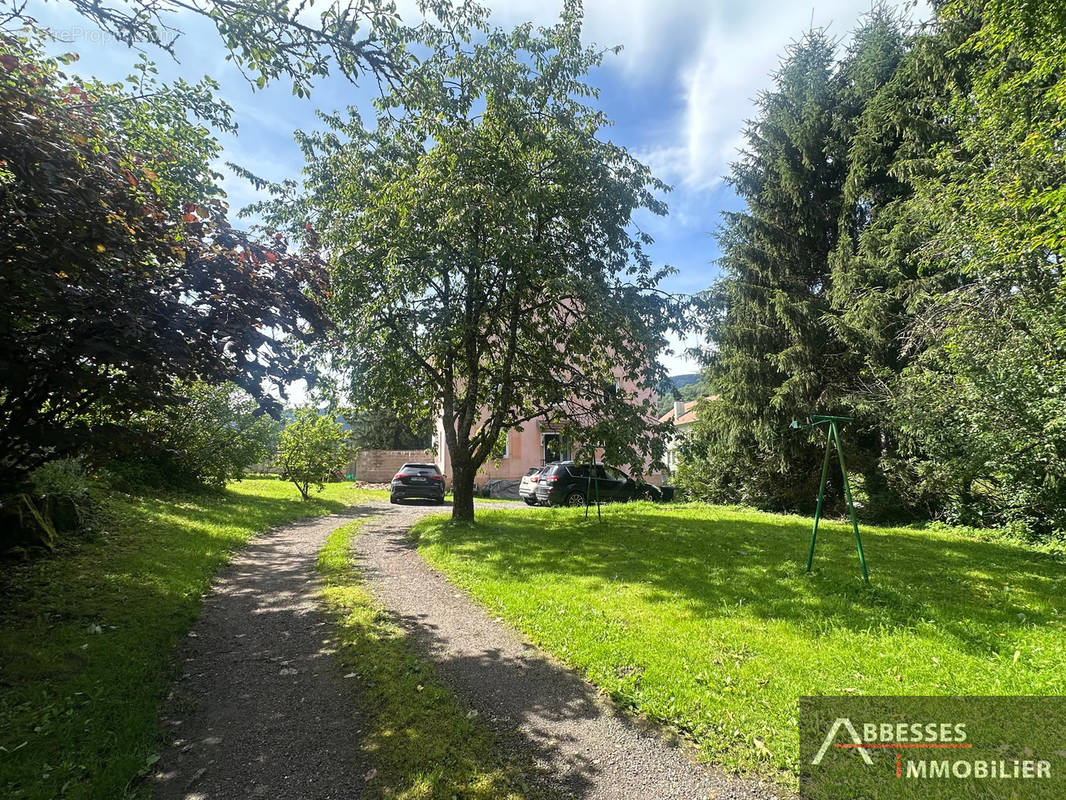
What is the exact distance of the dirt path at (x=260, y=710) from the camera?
261 cm

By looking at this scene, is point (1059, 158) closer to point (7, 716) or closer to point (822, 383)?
point (822, 383)

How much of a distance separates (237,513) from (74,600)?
6.95 metres

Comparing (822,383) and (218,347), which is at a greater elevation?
(822,383)

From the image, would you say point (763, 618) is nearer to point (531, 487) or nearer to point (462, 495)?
point (462, 495)

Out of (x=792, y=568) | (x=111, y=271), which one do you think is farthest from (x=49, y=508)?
→ (x=792, y=568)

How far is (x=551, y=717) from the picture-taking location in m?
3.21

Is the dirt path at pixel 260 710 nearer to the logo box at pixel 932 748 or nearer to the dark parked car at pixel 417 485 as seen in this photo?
the logo box at pixel 932 748

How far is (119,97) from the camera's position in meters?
4.98

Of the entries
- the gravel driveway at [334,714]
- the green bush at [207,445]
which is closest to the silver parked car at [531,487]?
the green bush at [207,445]

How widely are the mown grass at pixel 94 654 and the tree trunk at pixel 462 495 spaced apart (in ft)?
14.7

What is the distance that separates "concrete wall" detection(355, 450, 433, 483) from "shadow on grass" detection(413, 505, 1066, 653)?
1944 cm

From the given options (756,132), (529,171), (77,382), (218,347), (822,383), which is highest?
(756,132)

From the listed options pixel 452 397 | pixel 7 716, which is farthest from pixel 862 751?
pixel 452 397

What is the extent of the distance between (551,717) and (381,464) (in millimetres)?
28115
